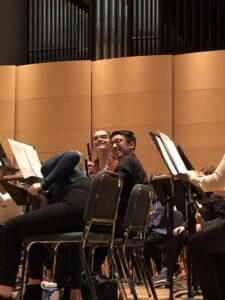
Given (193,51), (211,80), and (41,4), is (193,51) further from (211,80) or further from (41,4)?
(41,4)

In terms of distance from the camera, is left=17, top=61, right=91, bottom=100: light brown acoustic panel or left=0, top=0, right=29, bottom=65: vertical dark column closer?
left=17, top=61, right=91, bottom=100: light brown acoustic panel

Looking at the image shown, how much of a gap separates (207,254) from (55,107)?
610 cm

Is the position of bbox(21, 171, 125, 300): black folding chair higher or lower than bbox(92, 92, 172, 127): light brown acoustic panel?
lower

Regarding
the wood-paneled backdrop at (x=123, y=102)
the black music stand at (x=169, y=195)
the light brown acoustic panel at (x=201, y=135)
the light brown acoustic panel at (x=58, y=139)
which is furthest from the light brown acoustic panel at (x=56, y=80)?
the black music stand at (x=169, y=195)

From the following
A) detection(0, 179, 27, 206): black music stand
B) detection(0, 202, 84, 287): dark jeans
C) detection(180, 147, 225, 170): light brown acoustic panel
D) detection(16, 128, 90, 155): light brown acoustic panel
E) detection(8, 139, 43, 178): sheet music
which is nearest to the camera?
detection(0, 202, 84, 287): dark jeans

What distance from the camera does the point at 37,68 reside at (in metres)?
9.27

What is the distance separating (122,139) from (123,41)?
16.5 ft

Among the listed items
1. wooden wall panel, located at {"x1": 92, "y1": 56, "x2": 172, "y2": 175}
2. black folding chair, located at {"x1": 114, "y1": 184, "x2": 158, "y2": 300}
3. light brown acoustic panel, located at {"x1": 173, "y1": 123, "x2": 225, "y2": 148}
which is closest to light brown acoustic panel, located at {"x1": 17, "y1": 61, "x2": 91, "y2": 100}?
wooden wall panel, located at {"x1": 92, "y1": 56, "x2": 172, "y2": 175}

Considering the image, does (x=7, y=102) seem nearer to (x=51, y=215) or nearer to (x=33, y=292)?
(x=33, y=292)

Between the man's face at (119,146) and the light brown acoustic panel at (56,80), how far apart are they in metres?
4.31

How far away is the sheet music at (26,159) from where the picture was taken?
3.61 meters

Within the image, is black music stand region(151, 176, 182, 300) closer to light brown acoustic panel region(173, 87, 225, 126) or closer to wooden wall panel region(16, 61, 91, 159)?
light brown acoustic panel region(173, 87, 225, 126)

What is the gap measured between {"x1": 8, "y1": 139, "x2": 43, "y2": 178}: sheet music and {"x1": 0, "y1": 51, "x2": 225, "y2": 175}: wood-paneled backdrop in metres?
4.80

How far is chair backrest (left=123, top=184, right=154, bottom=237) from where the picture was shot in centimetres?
387
